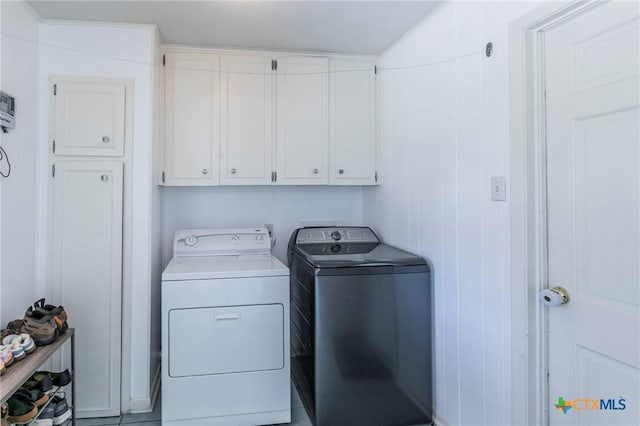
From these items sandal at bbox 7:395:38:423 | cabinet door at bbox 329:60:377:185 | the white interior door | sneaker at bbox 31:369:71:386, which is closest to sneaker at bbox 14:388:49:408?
sandal at bbox 7:395:38:423

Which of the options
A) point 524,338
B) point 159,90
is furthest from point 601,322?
point 159,90

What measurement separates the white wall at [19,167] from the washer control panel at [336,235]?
5.29ft

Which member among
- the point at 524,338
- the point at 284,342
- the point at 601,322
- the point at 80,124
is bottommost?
the point at 284,342

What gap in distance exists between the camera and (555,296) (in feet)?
4.62

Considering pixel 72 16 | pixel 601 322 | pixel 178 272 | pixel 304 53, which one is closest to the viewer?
pixel 601 322

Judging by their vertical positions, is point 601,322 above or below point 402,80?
below

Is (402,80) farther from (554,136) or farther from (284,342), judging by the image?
(284,342)

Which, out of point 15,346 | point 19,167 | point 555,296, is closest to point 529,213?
point 555,296

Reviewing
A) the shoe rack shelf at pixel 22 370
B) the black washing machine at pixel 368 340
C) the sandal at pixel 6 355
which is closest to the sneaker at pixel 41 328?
the shoe rack shelf at pixel 22 370

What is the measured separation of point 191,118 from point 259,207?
85cm

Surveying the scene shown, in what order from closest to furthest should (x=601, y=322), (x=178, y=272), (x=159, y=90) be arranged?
(x=601, y=322) → (x=178, y=272) → (x=159, y=90)

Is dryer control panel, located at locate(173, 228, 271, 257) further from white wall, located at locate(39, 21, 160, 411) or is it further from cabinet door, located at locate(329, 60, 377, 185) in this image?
cabinet door, located at locate(329, 60, 377, 185)

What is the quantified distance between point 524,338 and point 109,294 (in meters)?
2.17

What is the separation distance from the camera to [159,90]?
8.00 ft
